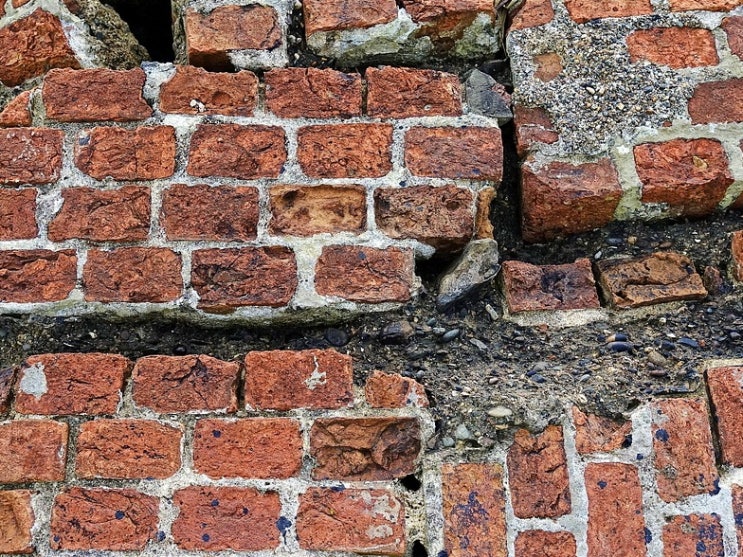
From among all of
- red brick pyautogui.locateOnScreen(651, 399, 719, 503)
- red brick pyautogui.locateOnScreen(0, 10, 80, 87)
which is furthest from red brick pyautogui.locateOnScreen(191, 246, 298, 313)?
red brick pyautogui.locateOnScreen(651, 399, 719, 503)

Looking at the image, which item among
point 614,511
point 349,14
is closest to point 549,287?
point 614,511

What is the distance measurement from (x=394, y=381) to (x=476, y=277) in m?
0.24

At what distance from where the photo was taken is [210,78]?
53.8 inches

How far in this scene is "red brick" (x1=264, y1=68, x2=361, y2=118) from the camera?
135 centimetres

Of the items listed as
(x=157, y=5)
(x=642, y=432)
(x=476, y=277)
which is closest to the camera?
(x=642, y=432)

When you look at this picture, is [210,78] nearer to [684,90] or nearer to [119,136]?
[119,136]

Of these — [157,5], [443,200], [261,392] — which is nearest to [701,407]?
[443,200]

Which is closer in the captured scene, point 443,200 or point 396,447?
point 396,447

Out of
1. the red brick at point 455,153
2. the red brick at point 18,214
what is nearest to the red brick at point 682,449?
the red brick at point 455,153

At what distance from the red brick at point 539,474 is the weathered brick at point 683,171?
48 centimetres

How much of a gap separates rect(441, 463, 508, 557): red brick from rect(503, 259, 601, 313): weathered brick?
30 cm

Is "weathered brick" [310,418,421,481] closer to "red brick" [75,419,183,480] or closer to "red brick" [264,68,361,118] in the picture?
"red brick" [75,419,183,480]

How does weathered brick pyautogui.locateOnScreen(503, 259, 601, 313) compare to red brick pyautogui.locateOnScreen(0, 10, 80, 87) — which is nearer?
weathered brick pyautogui.locateOnScreen(503, 259, 601, 313)

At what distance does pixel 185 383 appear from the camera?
1.23 metres
